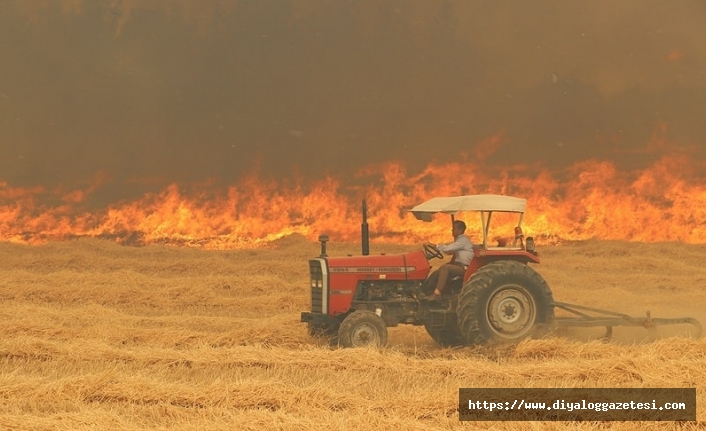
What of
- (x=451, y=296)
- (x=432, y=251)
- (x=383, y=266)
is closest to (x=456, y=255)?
(x=432, y=251)

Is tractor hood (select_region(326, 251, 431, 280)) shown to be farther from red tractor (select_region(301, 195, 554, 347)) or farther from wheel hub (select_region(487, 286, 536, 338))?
wheel hub (select_region(487, 286, 536, 338))

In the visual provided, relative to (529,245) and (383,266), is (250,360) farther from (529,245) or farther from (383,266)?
(529,245)

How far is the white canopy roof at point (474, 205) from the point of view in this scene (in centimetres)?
1233

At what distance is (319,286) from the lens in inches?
510

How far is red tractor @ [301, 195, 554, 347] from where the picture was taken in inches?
486

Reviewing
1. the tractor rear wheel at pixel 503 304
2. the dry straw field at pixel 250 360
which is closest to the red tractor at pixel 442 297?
the tractor rear wheel at pixel 503 304

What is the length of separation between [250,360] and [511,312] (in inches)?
143

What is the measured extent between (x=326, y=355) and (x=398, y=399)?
8.36 feet

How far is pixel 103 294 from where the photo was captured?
59.9 feet

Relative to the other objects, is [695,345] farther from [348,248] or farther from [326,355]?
[348,248]

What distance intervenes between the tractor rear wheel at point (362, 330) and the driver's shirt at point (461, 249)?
1.29 meters

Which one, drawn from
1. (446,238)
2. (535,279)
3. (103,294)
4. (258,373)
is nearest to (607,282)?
(446,238)

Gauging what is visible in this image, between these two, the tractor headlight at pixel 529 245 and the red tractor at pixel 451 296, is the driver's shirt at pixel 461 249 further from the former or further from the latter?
the tractor headlight at pixel 529 245

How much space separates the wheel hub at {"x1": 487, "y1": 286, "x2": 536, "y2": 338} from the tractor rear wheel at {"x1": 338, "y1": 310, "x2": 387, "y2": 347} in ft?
4.75
